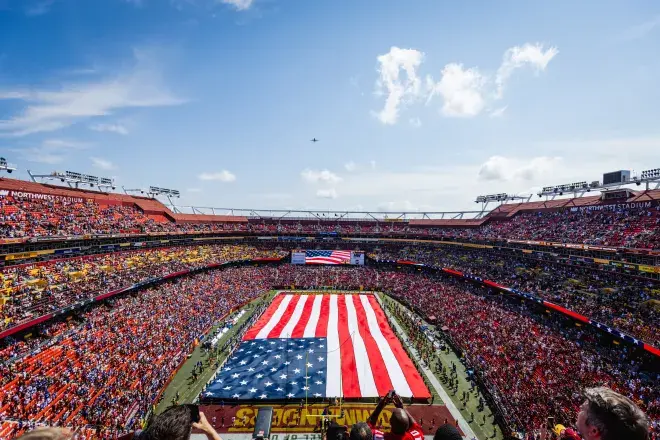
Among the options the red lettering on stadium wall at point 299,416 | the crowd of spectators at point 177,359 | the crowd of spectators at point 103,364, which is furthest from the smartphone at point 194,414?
the crowd of spectators at point 177,359

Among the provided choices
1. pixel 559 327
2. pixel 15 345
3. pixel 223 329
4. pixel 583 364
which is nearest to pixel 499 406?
pixel 583 364

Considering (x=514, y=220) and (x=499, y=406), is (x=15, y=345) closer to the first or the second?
(x=499, y=406)

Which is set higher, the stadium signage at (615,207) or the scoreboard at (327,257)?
the stadium signage at (615,207)

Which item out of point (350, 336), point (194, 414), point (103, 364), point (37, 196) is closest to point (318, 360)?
point (350, 336)

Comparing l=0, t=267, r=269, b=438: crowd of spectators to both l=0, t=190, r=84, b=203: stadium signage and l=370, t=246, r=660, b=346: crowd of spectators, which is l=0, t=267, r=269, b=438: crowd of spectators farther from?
l=370, t=246, r=660, b=346: crowd of spectators

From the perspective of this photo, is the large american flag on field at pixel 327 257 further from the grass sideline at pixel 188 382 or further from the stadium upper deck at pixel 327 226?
the grass sideline at pixel 188 382

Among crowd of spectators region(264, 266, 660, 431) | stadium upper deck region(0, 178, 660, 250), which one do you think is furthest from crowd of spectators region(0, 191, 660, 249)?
crowd of spectators region(264, 266, 660, 431)

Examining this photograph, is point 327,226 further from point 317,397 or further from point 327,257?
point 317,397
